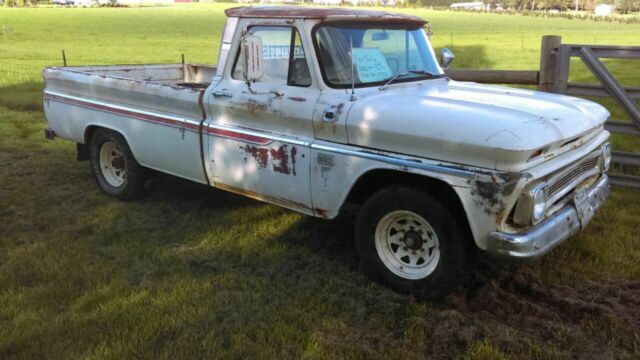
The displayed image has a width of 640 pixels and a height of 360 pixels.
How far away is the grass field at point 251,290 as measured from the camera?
3.28m

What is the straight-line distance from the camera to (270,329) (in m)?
3.46

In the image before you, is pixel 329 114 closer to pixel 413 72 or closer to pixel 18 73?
pixel 413 72

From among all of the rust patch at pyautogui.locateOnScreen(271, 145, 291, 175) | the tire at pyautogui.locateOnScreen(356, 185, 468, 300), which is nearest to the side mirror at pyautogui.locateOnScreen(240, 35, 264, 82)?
the rust patch at pyautogui.locateOnScreen(271, 145, 291, 175)

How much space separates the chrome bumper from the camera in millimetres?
3229

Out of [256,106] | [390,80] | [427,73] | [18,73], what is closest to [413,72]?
[427,73]

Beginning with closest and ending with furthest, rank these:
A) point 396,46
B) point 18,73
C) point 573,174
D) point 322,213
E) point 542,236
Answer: point 542,236, point 573,174, point 322,213, point 396,46, point 18,73

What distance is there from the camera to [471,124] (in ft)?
10.9

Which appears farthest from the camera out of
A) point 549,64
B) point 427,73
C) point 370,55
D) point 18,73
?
point 18,73

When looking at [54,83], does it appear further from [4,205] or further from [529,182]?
[529,182]

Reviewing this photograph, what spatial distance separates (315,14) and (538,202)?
6.57 feet

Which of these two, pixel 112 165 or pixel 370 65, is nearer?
pixel 370 65

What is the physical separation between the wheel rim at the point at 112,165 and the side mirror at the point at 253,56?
2479 mm

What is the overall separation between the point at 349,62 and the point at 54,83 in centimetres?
376

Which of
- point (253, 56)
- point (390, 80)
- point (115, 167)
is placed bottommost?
point (115, 167)
